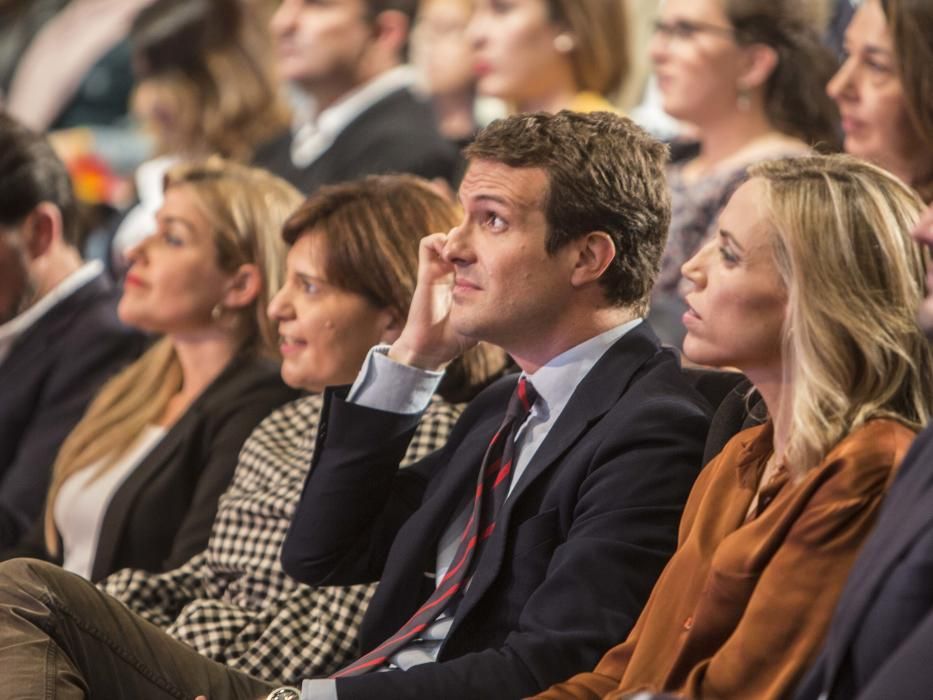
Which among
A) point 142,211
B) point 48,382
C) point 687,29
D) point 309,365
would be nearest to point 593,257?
point 309,365

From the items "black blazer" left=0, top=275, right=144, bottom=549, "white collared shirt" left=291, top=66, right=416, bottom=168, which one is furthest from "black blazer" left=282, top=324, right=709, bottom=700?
"white collared shirt" left=291, top=66, right=416, bottom=168

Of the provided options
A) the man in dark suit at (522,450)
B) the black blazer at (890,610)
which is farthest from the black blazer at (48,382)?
the black blazer at (890,610)

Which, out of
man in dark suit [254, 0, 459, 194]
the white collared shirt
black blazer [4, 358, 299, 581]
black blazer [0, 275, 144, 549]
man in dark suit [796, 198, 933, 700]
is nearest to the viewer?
man in dark suit [796, 198, 933, 700]

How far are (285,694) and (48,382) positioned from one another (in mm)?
1732

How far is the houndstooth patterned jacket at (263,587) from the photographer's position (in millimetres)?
2615

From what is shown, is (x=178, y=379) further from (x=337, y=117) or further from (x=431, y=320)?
(x=337, y=117)

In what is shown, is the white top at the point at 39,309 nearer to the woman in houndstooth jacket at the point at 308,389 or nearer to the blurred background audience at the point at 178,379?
the blurred background audience at the point at 178,379

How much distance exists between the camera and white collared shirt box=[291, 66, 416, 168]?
4641mm

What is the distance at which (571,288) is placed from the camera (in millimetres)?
2369

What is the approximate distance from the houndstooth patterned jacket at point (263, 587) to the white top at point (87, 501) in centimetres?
37

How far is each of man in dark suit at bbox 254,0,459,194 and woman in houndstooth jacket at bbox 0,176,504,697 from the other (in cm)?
150

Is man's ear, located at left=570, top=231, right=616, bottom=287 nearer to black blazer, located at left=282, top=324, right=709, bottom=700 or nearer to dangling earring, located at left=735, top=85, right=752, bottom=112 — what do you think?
black blazer, located at left=282, top=324, right=709, bottom=700

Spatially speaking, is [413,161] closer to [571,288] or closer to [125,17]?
[571,288]

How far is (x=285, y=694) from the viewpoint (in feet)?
7.32
